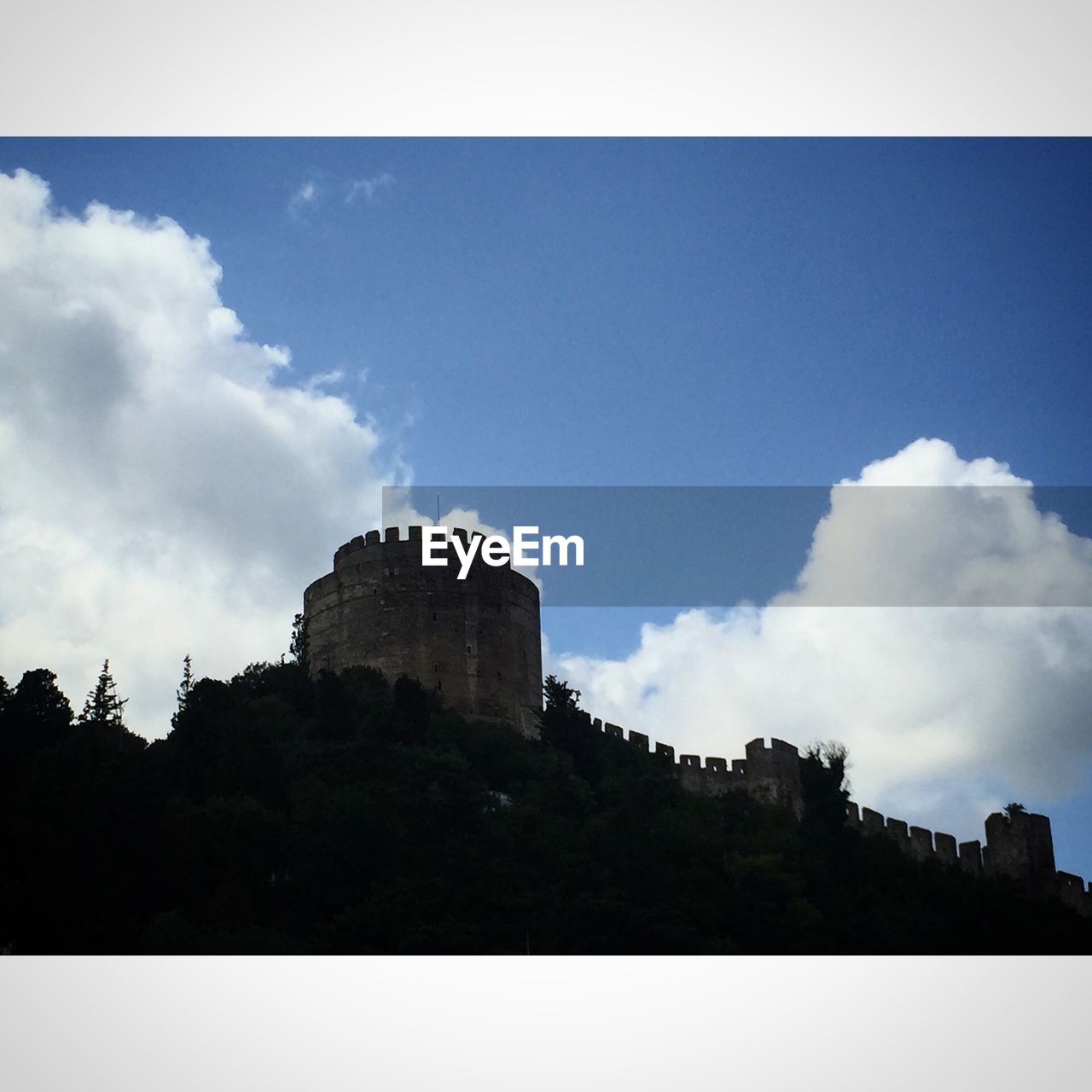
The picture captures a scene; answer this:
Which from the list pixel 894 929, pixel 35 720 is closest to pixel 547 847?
pixel 894 929

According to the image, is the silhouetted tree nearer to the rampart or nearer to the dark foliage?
the dark foliage

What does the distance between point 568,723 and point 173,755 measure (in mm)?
9323

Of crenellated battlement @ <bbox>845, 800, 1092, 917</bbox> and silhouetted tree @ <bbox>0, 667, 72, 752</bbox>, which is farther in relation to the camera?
crenellated battlement @ <bbox>845, 800, 1092, 917</bbox>

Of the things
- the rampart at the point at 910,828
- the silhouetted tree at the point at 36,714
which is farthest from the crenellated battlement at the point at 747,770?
the silhouetted tree at the point at 36,714

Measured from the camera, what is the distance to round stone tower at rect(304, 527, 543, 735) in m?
36.7

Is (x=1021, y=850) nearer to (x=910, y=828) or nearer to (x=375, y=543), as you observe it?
(x=910, y=828)

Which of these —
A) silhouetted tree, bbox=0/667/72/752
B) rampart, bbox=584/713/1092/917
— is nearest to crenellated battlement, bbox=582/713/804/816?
rampart, bbox=584/713/1092/917

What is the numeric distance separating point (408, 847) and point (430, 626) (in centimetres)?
1091

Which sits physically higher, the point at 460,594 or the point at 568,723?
the point at 460,594

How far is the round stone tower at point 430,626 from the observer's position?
36656 millimetres

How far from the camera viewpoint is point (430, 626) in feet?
121

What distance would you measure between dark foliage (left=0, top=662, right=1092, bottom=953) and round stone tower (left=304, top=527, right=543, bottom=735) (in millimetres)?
1167

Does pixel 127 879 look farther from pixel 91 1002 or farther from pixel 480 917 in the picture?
pixel 91 1002

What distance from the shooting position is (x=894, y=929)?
29.1 meters
